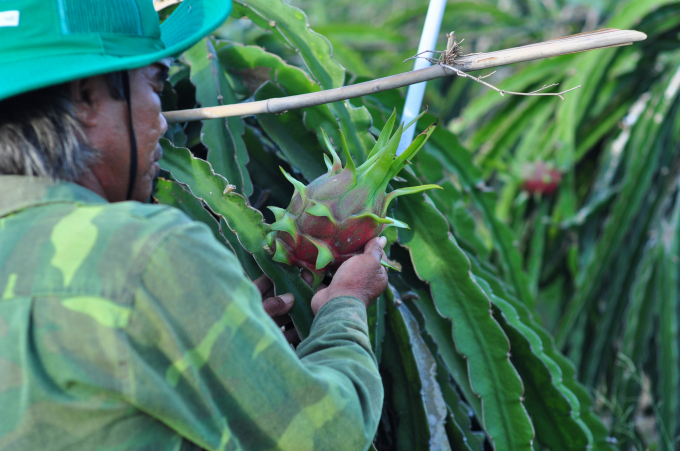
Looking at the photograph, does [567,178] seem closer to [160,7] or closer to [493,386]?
[493,386]

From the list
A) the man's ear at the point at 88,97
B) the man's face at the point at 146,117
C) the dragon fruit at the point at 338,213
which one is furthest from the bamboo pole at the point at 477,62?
the man's ear at the point at 88,97

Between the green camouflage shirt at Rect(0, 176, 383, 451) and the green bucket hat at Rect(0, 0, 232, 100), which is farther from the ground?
the green bucket hat at Rect(0, 0, 232, 100)

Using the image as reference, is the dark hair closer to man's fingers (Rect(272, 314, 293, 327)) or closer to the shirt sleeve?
the shirt sleeve

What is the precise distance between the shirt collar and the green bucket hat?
0.11 metres

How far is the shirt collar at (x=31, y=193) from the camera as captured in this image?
2.48 feet

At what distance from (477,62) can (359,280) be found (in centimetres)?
44

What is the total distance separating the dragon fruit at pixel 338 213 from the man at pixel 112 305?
0.75 feet

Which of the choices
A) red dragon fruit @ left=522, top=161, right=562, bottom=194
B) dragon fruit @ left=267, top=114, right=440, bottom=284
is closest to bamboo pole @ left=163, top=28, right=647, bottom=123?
dragon fruit @ left=267, top=114, right=440, bottom=284

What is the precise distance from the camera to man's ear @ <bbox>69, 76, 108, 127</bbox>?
811 mm

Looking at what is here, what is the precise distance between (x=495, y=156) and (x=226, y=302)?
261cm

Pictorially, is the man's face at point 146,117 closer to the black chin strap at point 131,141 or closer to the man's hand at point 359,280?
the black chin strap at point 131,141

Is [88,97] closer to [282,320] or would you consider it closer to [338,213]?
[338,213]

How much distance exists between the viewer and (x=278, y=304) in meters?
1.09

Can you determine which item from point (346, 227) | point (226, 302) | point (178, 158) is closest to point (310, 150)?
point (178, 158)
